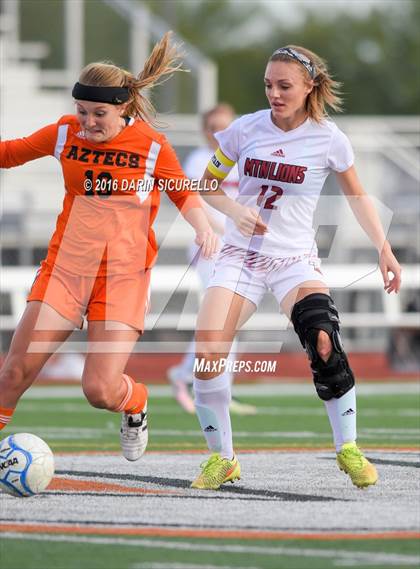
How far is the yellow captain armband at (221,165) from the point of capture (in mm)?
7152

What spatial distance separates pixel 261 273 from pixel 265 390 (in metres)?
6.98

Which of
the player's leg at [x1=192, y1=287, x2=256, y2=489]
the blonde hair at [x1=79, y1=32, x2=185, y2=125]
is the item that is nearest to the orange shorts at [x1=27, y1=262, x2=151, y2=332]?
the player's leg at [x1=192, y1=287, x2=256, y2=489]

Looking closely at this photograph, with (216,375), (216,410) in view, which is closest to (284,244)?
(216,375)

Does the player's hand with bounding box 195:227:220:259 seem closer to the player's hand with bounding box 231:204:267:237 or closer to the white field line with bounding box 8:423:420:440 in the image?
the player's hand with bounding box 231:204:267:237

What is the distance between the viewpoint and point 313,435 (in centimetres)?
977

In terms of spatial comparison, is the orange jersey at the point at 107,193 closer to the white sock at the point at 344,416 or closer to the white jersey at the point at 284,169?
the white jersey at the point at 284,169

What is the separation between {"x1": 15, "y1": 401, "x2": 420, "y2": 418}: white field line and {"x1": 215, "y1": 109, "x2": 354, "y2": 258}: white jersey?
4.46 m

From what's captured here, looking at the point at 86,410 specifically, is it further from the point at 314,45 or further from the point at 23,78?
the point at 314,45

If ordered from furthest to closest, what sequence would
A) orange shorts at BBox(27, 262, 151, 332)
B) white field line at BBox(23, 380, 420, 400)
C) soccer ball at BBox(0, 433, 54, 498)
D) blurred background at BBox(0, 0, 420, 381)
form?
blurred background at BBox(0, 0, 420, 381), white field line at BBox(23, 380, 420, 400), orange shorts at BBox(27, 262, 151, 332), soccer ball at BBox(0, 433, 54, 498)

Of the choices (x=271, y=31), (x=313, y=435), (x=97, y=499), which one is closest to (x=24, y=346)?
(x=97, y=499)

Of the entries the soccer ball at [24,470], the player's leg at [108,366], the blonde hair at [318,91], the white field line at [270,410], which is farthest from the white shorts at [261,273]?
the white field line at [270,410]

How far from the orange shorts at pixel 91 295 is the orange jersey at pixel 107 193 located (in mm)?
48

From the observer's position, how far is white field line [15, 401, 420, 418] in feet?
37.5

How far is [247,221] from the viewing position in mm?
6766
